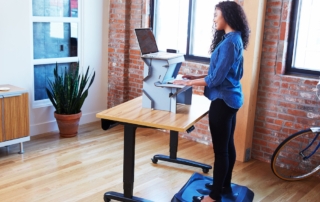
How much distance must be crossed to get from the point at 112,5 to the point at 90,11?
348 millimetres

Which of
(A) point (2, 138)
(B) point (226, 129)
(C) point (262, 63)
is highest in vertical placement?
(C) point (262, 63)

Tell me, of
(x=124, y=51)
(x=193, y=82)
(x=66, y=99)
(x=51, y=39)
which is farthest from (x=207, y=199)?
(x=51, y=39)

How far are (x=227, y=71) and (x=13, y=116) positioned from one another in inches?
97.8

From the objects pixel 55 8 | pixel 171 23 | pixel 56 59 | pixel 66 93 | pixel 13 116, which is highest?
pixel 55 8

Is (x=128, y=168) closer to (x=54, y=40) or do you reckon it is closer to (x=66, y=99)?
(x=66, y=99)

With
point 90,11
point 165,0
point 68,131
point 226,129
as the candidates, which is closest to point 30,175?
point 68,131

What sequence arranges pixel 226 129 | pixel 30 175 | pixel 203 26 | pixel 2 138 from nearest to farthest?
pixel 226 129, pixel 30 175, pixel 2 138, pixel 203 26

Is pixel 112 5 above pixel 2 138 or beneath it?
above

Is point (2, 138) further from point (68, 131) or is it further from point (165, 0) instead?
point (165, 0)

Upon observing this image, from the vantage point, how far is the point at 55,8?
16.5ft

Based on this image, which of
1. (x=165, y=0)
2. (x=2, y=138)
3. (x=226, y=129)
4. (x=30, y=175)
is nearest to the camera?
(x=226, y=129)

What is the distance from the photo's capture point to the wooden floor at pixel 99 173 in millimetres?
3566

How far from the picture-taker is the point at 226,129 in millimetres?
3068

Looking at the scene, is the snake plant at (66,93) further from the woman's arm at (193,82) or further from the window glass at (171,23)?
the woman's arm at (193,82)
